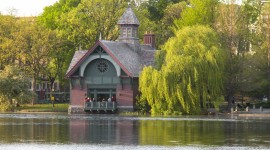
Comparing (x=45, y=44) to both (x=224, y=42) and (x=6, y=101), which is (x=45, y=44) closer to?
(x=6, y=101)

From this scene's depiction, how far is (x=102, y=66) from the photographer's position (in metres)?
85.1

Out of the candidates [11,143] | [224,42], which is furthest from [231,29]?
[11,143]

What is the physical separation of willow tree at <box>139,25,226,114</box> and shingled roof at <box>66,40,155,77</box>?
561 cm

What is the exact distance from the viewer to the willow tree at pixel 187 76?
7581 centimetres

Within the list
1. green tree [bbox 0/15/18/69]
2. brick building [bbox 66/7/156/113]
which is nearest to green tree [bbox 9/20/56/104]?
green tree [bbox 0/15/18/69]

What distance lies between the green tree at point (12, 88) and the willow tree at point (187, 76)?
51.1 ft

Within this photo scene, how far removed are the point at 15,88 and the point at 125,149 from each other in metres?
52.3

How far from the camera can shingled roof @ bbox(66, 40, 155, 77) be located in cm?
8306

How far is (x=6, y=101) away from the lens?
8712 cm

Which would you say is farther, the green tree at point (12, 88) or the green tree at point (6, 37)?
the green tree at point (6, 37)

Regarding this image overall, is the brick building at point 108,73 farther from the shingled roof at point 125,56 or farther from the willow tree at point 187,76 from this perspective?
the willow tree at point 187,76

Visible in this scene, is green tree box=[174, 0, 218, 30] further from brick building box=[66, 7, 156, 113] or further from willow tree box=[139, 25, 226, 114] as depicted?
willow tree box=[139, 25, 226, 114]

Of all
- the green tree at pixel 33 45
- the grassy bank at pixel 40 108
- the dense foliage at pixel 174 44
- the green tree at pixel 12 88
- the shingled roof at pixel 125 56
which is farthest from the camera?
the green tree at pixel 33 45

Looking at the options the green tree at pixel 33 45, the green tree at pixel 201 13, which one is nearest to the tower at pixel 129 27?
the green tree at pixel 201 13
